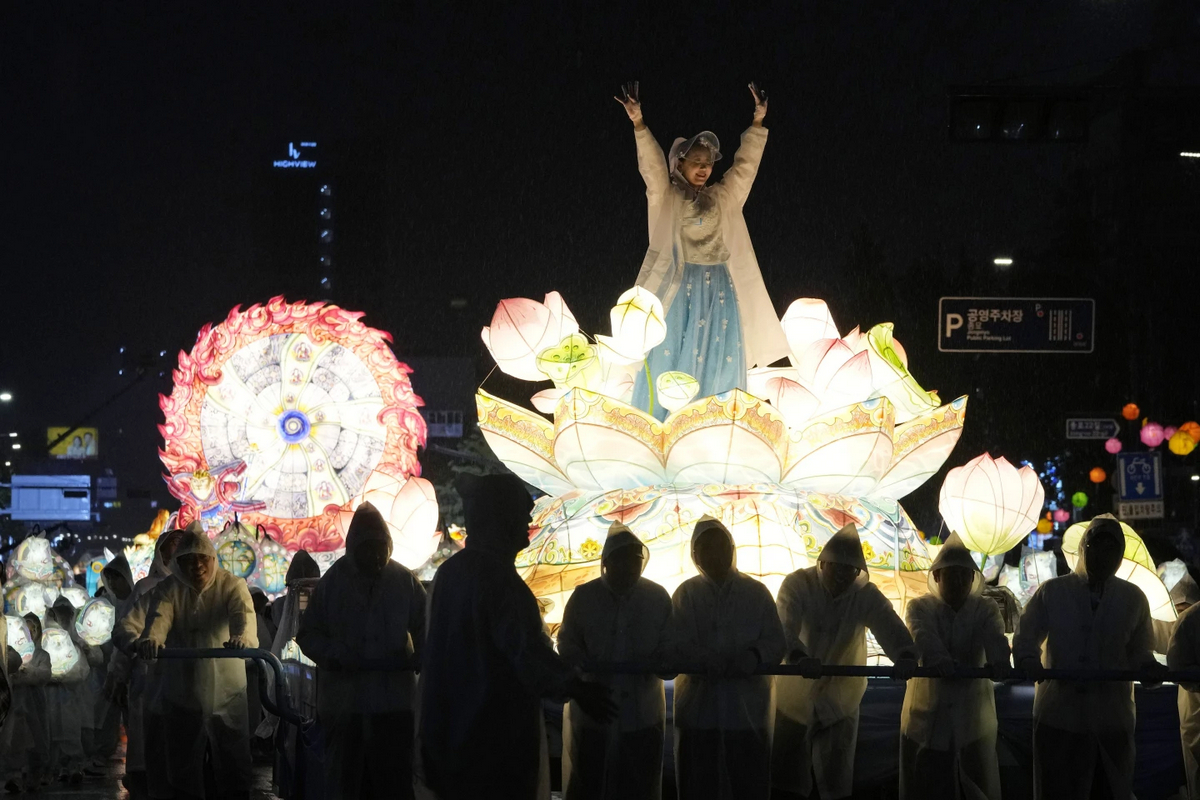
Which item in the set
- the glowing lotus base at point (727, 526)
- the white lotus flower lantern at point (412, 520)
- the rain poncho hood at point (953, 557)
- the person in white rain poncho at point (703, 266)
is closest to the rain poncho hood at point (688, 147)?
the person in white rain poncho at point (703, 266)

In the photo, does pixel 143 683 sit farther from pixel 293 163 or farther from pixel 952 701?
pixel 293 163

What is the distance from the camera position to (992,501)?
9898 mm

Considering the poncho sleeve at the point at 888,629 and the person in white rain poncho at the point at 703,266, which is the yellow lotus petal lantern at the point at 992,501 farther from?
the poncho sleeve at the point at 888,629

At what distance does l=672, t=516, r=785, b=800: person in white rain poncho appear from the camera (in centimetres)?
682

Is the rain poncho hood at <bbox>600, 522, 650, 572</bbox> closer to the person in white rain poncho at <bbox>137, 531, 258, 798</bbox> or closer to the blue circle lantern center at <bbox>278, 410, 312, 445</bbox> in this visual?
the person in white rain poncho at <bbox>137, 531, 258, 798</bbox>

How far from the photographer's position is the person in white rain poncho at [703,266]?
34.5 ft

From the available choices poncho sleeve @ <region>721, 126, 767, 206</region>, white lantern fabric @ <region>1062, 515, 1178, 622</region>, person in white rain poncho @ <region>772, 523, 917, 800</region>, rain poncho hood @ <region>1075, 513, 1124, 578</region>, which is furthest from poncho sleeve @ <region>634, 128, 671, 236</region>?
rain poncho hood @ <region>1075, 513, 1124, 578</region>

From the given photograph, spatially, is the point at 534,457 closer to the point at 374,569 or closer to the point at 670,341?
the point at 670,341

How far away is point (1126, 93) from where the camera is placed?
12.7 m

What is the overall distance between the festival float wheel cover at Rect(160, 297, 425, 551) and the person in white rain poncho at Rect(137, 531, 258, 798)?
14.5m

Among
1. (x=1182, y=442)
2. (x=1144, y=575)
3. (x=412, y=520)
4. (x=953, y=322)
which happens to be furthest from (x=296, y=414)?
(x=1144, y=575)

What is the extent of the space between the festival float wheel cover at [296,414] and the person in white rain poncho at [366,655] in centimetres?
1557

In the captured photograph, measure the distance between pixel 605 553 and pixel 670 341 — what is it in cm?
377

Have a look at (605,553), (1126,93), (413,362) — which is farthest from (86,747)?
(413,362)
